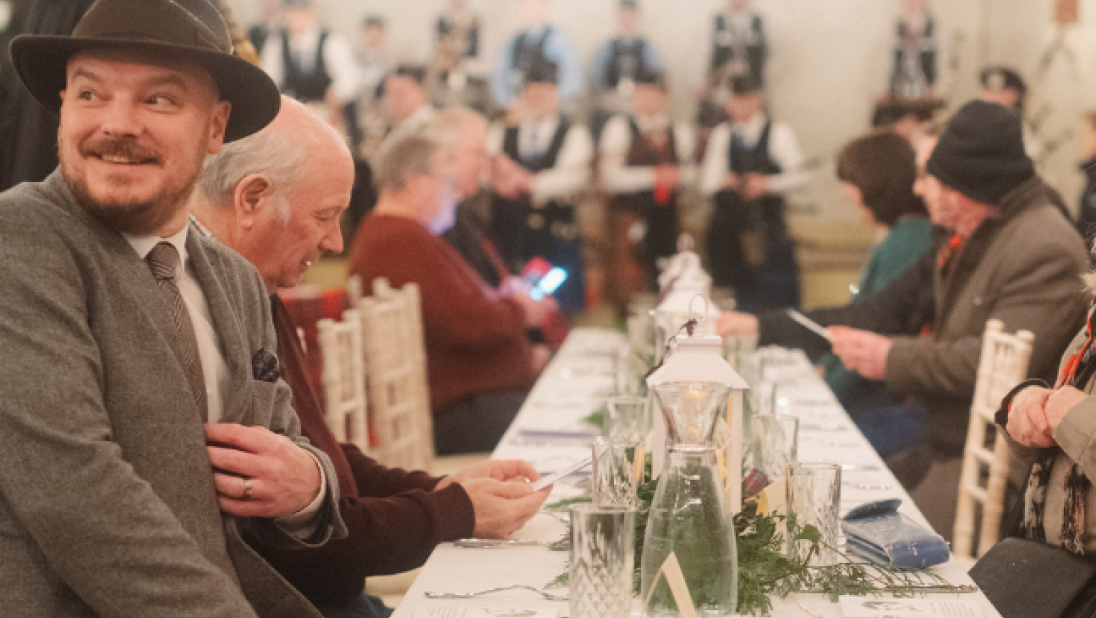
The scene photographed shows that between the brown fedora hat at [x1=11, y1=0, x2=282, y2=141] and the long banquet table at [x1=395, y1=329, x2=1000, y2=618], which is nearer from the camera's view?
the brown fedora hat at [x1=11, y1=0, x2=282, y2=141]

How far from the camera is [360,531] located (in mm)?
1721

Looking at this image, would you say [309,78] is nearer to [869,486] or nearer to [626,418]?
[626,418]

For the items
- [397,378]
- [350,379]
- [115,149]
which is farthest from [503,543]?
[397,378]

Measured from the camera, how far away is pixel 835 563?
1.45 metres

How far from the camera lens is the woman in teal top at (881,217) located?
3.80 meters

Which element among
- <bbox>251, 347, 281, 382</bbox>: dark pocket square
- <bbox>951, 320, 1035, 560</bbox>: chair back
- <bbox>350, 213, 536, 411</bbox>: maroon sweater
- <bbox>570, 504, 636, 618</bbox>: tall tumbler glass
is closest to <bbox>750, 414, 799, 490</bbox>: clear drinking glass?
<bbox>570, 504, 636, 618</bbox>: tall tumbler glass

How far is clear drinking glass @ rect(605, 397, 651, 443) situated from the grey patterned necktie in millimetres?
794

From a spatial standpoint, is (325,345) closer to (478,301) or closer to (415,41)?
(478,301)

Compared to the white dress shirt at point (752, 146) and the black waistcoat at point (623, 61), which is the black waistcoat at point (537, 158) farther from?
the white dress shirt at point (752, 146)

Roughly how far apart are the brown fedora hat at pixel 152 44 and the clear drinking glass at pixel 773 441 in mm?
880

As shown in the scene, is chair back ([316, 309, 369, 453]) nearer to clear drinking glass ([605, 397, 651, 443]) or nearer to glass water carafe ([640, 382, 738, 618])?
clear drinking glass ([605, 397, 651, 443])

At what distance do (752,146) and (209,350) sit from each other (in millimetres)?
8309

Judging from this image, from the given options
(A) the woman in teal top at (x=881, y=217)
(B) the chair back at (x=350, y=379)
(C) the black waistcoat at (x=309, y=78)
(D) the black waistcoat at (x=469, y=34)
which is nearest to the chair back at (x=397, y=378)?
(B) the chair back at (x=350, y=379)

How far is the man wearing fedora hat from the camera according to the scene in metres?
1.15
